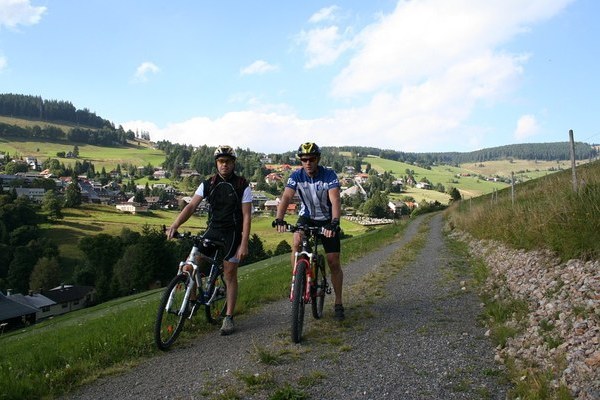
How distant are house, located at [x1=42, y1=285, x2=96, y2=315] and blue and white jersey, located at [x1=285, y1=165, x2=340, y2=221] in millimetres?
58852

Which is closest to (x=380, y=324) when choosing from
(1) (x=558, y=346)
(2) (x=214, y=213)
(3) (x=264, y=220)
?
(1) (x=558, y=346)

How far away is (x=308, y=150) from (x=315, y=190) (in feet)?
2.14

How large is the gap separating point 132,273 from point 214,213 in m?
52.8

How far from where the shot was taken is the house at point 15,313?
43.0 m

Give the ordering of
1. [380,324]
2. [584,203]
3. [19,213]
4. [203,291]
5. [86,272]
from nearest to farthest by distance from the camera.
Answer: [203,291] → [380,324] → [584,203] → [86,272] → [19,213]

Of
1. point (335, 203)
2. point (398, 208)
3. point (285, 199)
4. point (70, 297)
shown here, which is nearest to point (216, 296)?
point (285, 199)

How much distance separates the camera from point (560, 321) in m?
5.06

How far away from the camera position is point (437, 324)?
251 inches

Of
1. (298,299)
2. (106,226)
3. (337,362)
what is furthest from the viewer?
(106,226)

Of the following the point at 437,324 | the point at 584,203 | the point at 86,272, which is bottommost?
the point at 86,272

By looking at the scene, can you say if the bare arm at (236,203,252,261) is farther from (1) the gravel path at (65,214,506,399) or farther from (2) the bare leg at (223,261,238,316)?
(1) the gravel path at (65,214,506,399)

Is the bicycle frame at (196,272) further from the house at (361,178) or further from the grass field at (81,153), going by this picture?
the grass field at (81,153)

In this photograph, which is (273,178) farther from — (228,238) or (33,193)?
(228,238)

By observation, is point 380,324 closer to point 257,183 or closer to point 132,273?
point 132,273
